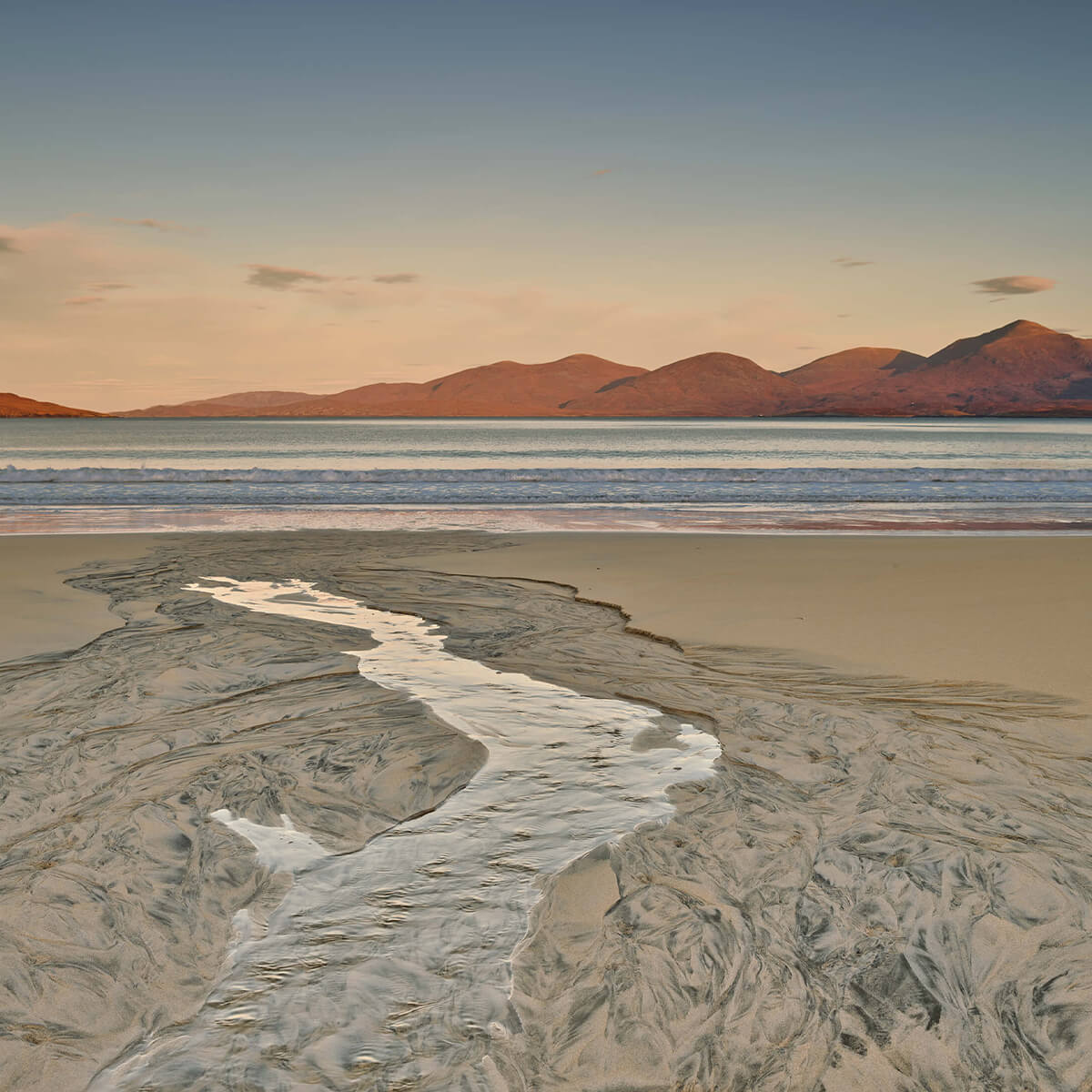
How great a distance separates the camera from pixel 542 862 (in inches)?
113

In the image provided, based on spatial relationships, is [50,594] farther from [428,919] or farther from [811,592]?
[811,592]

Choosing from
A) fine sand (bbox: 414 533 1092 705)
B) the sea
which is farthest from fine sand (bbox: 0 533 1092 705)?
the sea

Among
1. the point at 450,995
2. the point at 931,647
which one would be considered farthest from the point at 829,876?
the point at 931,647

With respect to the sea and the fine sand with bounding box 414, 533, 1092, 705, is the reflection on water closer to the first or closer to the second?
the fine sand with bounding box 414, 533, 1092, 705

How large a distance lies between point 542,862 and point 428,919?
473mm

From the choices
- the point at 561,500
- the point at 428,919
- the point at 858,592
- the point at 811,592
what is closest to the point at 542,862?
the point at 428,919

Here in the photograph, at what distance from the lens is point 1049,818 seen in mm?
3109

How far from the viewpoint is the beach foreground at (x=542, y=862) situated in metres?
2.07

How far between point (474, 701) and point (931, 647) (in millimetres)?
3064

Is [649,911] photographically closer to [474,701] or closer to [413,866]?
[413,866]

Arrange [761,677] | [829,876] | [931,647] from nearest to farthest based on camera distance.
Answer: [829,876], [761,677], [931,647]

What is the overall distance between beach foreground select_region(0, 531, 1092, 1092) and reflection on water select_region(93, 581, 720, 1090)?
10mm

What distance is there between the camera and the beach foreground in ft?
6.80

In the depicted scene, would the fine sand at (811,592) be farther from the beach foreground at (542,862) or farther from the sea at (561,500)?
the sea at (561,500)
